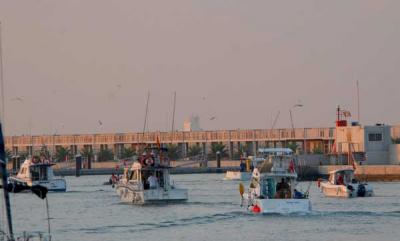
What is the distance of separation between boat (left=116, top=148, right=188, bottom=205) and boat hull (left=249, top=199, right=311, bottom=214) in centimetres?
1347

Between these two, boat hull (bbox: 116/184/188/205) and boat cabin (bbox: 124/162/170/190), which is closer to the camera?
boat hull (bbox: 116/184/188/205)

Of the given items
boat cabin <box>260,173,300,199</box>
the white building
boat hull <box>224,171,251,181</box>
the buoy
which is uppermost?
the white building

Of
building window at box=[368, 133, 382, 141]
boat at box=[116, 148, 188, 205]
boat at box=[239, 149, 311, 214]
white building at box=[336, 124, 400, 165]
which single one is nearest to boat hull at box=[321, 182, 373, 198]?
boat at box=[116, 148, 188, 205]

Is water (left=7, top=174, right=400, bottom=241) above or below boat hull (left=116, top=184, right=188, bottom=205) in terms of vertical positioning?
below

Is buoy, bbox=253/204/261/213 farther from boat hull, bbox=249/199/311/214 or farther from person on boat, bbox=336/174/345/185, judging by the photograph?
person on boat, bbox=336/174/345/185

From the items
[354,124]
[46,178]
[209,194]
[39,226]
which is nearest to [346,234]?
[39,226]

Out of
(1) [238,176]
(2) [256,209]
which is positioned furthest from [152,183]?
(1) [238,176]

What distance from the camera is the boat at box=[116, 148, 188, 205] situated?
274ft

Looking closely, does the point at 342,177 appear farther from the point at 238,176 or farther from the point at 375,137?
the point at 238,176

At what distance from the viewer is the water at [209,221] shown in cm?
6138

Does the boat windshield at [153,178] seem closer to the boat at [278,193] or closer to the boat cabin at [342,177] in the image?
the boat at [278,193]

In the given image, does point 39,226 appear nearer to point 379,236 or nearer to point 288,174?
point 288,174

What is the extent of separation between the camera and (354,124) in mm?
142875

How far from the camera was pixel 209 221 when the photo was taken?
7031 cm
